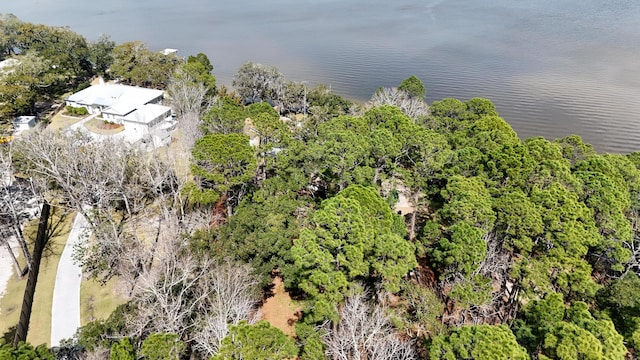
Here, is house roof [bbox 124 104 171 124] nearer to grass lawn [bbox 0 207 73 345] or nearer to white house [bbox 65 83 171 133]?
white house [bbox 65 83 171 133]

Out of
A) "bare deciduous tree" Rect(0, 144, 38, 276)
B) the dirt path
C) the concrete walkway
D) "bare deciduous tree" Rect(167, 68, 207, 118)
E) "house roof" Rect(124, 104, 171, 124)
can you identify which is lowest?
the dirt path

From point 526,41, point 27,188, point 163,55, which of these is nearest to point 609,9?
point 526,41

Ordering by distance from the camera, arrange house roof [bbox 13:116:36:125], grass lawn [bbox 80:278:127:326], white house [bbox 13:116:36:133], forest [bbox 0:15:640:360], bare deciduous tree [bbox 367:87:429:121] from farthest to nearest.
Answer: house roof [bbox 13:116:36:125], white house [bbox 13:116:36:133], bare deciduous tree [bbox 367:87:429:121], grass lawn [bbox 80:278:127:326], forest [bbox 0:15:640:360]

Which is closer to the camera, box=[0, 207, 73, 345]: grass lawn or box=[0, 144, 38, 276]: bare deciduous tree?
box=[0, 207, 73, 345]: grass lawn

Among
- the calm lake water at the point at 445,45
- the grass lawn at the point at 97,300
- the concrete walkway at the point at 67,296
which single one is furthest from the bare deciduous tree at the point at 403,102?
the concrete walkway at the point at 67,296

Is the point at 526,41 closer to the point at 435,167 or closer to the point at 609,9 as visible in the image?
the point at 609,9

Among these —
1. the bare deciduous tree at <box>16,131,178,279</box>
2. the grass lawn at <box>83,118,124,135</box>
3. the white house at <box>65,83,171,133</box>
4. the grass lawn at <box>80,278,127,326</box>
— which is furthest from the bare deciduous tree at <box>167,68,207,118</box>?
the grass lawn at <box>80,278,127,326</box>

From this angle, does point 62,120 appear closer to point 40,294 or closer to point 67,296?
point 40,294

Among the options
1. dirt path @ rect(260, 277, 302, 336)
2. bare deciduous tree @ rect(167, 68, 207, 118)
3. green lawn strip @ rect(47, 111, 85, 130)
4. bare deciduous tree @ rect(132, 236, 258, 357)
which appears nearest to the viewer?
bare deciduous tree @ rect(132, 236, 258, 357)
